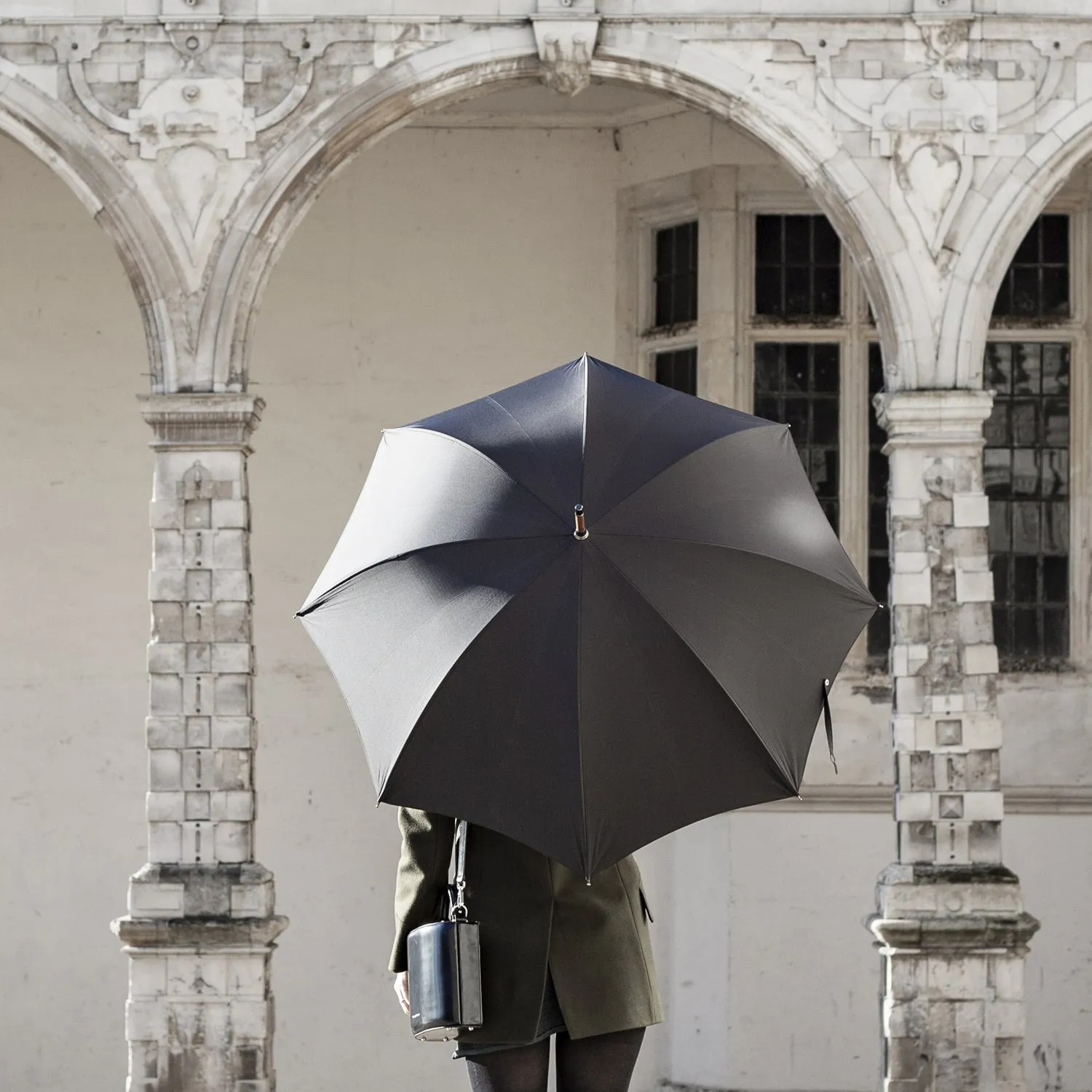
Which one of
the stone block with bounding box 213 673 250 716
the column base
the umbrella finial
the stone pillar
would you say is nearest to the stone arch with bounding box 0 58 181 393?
the stone block with bounding box 213 673 250 716

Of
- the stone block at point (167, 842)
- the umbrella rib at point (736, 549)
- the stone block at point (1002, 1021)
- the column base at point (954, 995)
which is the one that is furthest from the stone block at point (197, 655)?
the umbrella rib at point (736, 549)

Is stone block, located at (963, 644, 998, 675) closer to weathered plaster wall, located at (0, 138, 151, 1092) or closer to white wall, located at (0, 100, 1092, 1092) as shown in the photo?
white wall, located at (0, 100, 1092, 1092)

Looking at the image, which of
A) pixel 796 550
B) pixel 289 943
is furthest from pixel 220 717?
pixel 796 550

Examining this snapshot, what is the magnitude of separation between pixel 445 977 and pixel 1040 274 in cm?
780

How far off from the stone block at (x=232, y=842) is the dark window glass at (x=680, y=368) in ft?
12.1

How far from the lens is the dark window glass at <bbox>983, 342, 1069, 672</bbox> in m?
10.3

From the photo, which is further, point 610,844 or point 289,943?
point 289,943

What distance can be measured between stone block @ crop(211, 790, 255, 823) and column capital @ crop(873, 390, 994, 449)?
3125 millimetres

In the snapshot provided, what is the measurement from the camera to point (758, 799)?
10.9 feet

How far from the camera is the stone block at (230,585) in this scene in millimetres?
8125

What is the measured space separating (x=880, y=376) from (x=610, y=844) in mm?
7506

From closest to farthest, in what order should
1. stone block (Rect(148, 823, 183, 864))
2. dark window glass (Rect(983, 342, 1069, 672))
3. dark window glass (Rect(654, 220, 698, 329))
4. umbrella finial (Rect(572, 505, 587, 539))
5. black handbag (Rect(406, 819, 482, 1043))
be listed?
umbrella finial (Rect(572, 505, 587, 539)) → black handbag (Rect(406, 819, 482, 1043)) → stone block (Rect(148, 823, 183, 864)) → dark window glass (Rect(983, 342, 1069, 672)) → dark window glass (Rect(654, 220, 698, 329))

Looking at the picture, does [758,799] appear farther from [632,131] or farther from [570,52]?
[632,131]

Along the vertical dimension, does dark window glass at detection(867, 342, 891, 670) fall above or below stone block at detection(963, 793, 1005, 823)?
above
